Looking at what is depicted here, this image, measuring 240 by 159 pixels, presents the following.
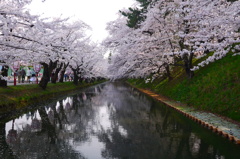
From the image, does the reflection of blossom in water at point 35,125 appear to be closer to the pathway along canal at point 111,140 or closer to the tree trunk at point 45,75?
the pathway along canal at point 111,140

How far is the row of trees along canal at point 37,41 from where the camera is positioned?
407 inches

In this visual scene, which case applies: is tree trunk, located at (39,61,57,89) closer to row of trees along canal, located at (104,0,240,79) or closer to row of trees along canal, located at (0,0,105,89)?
row of trees along canal, located at (0,0,105,89)

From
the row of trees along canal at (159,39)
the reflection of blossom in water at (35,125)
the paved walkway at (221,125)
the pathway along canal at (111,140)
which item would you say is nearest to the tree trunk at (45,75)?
the row of trees along canal at (159,39)

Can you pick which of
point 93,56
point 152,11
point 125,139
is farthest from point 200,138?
point 93,56

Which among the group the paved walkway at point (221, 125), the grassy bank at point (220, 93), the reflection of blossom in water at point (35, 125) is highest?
the grassy bank at point (220, 93)

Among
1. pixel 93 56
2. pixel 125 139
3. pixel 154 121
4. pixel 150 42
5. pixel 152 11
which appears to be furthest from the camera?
pixel 93 56

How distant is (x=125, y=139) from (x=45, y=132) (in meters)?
3.35

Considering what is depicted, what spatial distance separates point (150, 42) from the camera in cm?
2050

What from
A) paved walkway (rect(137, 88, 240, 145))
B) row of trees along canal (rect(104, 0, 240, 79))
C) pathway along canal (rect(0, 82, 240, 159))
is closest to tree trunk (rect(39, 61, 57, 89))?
row of trees along canal (rect(104, 0, 240, 79))

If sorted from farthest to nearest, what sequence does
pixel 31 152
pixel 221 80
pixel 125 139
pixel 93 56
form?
1. pixel 93 56
2. pixel 221 80
3. pixel 125 139
4. pixel 31 152

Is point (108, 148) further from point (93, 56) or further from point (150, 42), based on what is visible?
point (93, 56)

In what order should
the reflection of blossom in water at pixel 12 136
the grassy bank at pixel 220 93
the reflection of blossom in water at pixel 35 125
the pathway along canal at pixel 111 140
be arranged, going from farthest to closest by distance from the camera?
1. the grassy bank at pixel 220 93
2. the reflection of blossom in water at pixel 35 125
3. the reflection of blossom in water at pixel 12 136
4. the pathway along canal at pixel 111 140

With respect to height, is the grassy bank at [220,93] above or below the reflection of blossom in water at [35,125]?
above

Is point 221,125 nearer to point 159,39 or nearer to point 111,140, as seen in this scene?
point 111,140
